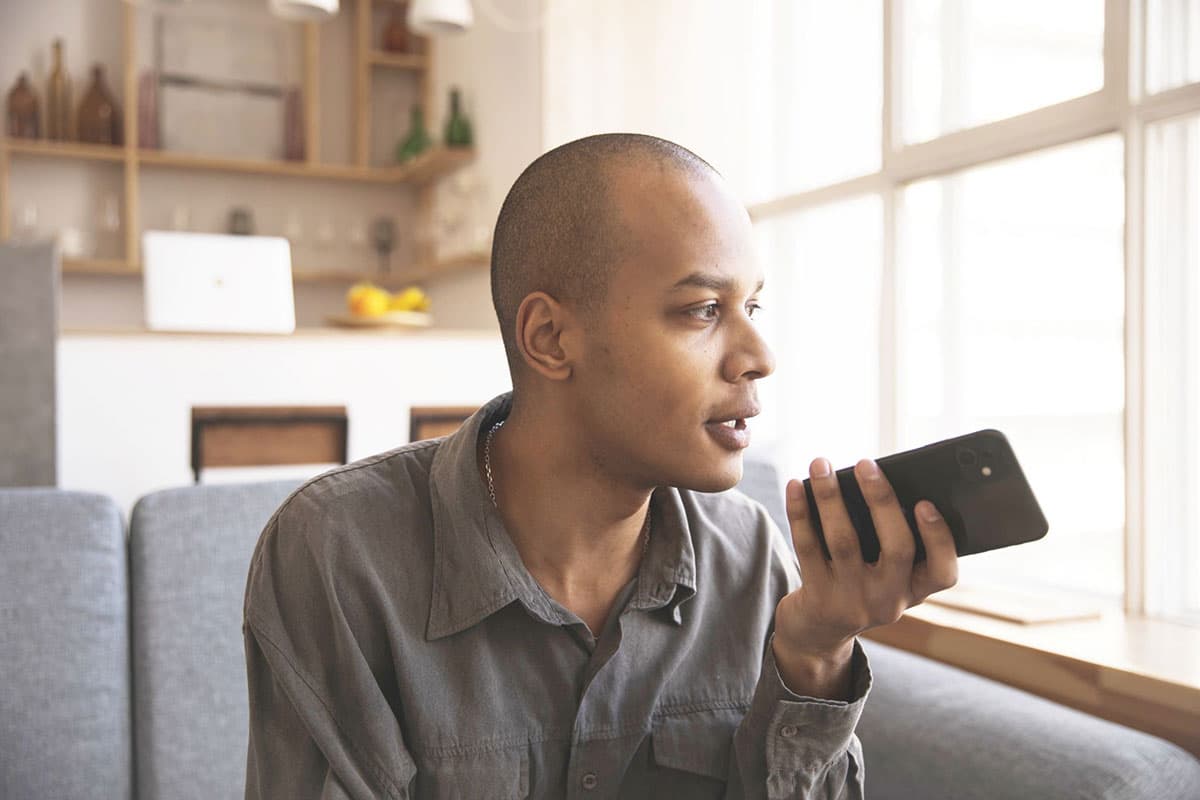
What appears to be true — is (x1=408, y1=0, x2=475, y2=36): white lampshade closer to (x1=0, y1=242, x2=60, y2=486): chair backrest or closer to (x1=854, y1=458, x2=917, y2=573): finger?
(x1=0, y1=242, x2=60, y2=486): chair backrest

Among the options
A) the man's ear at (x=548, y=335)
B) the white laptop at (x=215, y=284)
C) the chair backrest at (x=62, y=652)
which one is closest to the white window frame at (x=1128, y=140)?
the man's ear at (x=548, y=335)

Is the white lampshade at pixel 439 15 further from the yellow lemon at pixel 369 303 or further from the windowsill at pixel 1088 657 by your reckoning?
the windowsill at pixel 1088 657

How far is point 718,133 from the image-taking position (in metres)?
3.51

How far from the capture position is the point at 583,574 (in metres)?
1.13

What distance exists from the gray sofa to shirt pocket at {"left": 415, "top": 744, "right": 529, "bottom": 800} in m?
0.58

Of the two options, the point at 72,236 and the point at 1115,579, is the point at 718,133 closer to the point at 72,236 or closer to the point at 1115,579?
the point at 1115,579

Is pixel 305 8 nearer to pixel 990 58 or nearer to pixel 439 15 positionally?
pixel 439 15

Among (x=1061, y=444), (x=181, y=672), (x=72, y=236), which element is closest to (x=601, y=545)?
(x=181, y=672)

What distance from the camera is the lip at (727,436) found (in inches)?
39.8

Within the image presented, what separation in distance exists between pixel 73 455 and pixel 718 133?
2.10 metres

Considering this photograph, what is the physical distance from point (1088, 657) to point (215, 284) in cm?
273

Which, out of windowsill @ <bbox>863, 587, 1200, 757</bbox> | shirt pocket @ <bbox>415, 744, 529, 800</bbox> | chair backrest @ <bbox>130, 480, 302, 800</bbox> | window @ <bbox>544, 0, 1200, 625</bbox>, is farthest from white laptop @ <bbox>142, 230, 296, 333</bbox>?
shirt pocket @ <bbox>415, 744, 529, 800</bbox>

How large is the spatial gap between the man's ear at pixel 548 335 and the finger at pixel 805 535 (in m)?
0.25

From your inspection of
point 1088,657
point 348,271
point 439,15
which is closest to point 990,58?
point 1088,657
